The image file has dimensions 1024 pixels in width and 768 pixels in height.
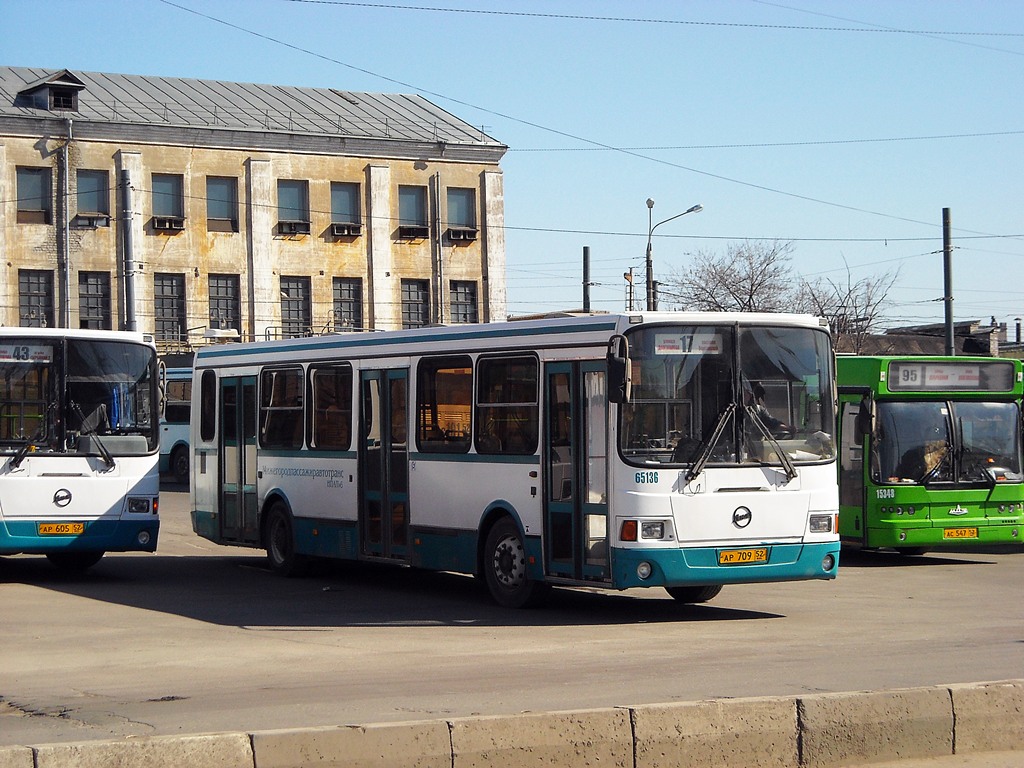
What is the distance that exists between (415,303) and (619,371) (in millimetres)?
44980

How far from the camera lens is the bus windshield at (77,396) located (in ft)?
58.3

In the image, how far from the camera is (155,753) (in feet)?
24.1

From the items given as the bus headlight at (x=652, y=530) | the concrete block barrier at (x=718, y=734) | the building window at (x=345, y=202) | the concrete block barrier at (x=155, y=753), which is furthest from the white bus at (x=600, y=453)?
the building window at (x=345, y=202)

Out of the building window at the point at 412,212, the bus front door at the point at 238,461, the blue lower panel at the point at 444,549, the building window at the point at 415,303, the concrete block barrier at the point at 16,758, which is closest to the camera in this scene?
the concrete block barrier at the point at 16,758

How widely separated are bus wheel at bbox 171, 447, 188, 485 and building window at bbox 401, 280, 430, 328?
46.6 ft

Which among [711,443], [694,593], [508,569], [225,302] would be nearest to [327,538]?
[508,569]

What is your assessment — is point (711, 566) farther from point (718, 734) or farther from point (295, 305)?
point (295, 305)

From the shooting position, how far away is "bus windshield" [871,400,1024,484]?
20.2 metres

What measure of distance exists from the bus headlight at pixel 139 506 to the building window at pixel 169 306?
115 ft

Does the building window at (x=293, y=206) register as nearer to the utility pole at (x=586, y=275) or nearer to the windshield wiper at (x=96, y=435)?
the utility pole at (x=586, y=275)

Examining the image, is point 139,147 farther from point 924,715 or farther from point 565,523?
point 924,715

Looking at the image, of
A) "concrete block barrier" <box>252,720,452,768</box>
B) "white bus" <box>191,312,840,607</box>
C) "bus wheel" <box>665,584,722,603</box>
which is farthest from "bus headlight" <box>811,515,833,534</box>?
"concrete block barrier" <box>252,720,452,768</box>

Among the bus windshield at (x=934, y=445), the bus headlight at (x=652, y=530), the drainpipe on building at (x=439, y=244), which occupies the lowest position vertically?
the bus headlight at (x=652, y=530)

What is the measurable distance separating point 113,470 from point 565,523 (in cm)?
655
